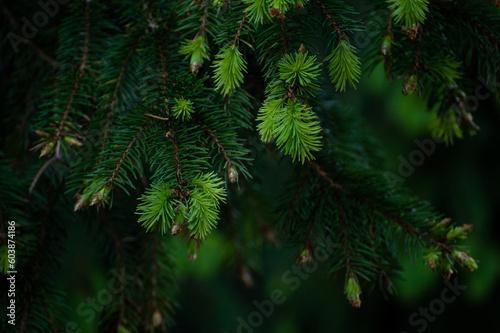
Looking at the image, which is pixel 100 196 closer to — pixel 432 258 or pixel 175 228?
pixel 175 228

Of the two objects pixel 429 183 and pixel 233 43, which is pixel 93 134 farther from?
pixel 429 183

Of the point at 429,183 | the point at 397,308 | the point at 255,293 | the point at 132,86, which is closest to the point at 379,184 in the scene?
the point at 132,86

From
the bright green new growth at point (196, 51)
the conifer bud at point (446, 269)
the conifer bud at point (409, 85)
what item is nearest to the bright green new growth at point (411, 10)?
the conifer bud at point (409, 85)

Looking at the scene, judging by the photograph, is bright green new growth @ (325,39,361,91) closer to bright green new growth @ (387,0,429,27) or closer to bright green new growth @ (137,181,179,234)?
bright green new growth @ (387,0,429,27)

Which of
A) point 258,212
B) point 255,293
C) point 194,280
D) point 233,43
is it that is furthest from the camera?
point 255,293

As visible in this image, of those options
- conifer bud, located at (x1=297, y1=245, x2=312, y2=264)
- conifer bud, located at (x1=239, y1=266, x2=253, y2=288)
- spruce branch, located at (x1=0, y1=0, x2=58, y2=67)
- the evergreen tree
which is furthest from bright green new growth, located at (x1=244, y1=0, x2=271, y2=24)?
conifer bud, located at (x1=239, y1=266, x2=253, y2=288)

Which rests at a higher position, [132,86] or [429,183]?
[132,86]

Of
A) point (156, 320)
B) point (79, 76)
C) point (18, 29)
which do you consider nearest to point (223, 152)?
point (79, 76)
